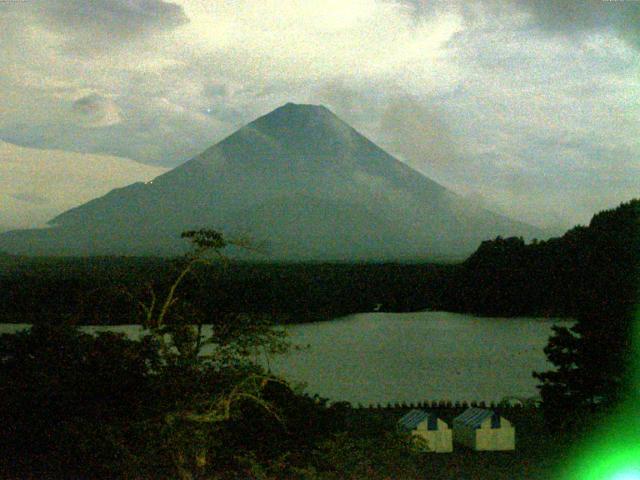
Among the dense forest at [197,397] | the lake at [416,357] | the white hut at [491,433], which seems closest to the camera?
the dense forest at [197,397]

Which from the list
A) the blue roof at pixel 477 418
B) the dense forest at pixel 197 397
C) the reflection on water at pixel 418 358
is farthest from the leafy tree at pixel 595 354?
the reflection on water at pixel 418 358

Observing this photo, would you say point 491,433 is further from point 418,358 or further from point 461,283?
point 461,283

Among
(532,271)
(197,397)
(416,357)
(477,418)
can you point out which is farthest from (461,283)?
(197,397)

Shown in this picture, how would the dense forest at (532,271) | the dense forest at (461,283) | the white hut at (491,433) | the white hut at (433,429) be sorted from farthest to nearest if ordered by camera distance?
1. the dense forest at (532,271)
2. the dense forest at (461,283)
3. the white hut at (491,433)
4. the white hut at (433,429)

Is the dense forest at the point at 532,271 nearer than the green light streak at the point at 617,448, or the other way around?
the green light streak at the point at 617,448

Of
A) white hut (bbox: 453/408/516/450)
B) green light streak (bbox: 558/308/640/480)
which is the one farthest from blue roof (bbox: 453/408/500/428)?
green light streak (bbox: 558/308/640/480)

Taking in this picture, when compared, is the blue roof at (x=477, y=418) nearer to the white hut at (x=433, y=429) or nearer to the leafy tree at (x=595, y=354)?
the white hut at (x=433, y=429)

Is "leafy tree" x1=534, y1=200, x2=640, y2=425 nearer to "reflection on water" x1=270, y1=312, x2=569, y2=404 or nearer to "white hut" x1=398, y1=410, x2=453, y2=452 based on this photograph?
"white hut" x1=398, y1=410, x2=453, y2=452
